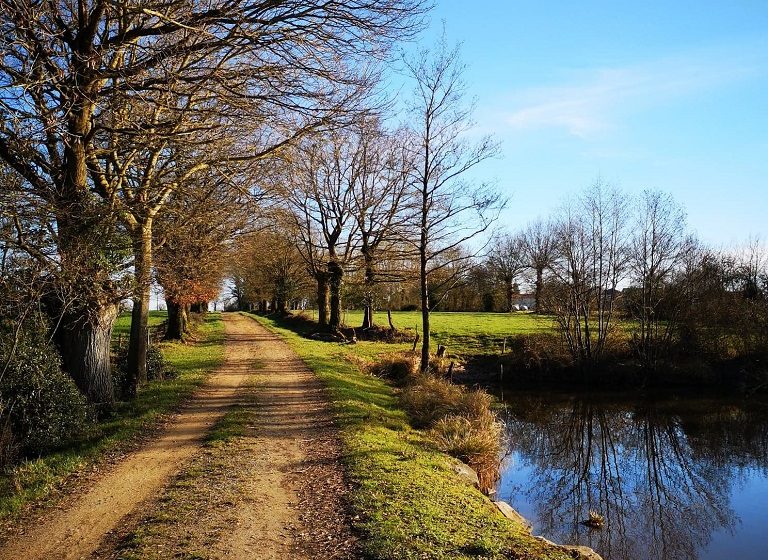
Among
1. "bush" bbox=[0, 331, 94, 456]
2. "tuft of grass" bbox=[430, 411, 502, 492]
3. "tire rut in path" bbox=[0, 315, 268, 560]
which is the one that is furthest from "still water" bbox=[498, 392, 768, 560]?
"bush" bbox=[0, 331, 94, 456]

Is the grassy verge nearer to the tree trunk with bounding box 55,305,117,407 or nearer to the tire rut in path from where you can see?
the tire rut in path

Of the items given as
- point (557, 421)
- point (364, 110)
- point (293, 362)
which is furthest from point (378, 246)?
point (364, 110)

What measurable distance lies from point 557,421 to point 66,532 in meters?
16.9

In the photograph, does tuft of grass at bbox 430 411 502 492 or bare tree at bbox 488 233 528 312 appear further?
bare tree at bbox 488 233 528 312

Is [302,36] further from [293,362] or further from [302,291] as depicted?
[302,291]

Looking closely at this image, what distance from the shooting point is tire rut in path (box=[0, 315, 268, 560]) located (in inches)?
234

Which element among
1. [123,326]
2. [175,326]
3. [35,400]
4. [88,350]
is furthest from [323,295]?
[35,400]

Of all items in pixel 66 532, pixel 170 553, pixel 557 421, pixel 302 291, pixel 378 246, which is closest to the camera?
pixel 170 553

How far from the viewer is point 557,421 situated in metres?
19.8

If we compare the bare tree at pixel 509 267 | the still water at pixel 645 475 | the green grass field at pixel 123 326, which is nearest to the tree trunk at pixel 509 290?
the bare tree at pixel 509 267

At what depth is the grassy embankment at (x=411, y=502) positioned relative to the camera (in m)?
6.01

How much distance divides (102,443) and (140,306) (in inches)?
214

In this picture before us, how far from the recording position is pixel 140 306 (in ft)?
47.3

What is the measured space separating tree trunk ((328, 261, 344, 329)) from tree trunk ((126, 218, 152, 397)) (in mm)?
17756
